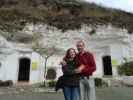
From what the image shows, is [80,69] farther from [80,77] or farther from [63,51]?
[63,51]

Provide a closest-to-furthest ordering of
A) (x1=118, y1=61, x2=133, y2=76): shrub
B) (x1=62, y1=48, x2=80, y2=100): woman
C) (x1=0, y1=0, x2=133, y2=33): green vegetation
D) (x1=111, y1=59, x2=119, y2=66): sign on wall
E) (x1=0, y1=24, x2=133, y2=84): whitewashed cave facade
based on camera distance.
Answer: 1. (x1=62, y1=48, x2=80, y2=100): woman
2. (x1=118, y1=61, x2=133, y2=76): shrub
3. (x1=0, y1=24, x2=133, y2=84): whitewashed cave facade
4. (x1=0, y1=0, x2=133, y2=33): green vegetation
5. (x1=111, y1=59, x2=119, y2=66): sign on wall

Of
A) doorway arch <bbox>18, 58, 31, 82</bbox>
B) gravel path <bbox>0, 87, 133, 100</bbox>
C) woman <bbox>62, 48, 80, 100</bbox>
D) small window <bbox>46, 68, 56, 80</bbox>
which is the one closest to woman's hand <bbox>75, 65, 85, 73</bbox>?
woman <bbox>62, 48, 80, 100</bbox>

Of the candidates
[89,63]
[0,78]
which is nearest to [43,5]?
[0,78]

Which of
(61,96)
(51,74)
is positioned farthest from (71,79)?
(51,74)

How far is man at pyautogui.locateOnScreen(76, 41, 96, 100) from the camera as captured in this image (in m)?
5.17

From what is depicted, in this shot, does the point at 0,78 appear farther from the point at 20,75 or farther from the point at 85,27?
the point at 85,27

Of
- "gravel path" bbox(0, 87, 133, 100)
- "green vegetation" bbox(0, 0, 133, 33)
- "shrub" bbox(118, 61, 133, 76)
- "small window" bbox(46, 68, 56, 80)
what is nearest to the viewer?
"gravel path" bbox(0, 87, 133, 100)

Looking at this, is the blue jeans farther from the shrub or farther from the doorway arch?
the doorway arch

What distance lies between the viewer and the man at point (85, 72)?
517cm

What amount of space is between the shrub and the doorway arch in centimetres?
783

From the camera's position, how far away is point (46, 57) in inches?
776

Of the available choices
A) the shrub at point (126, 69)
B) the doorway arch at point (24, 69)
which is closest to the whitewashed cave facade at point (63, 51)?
the doorway arch at point (24, 69)

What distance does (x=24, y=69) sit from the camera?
800 inches

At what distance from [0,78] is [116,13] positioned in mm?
13169
